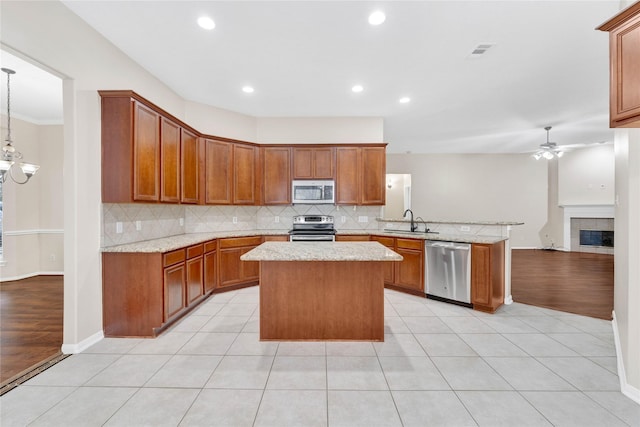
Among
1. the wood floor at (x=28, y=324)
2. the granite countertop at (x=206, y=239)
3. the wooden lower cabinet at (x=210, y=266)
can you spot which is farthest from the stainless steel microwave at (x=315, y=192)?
the wood floor at (x=28, y=324)

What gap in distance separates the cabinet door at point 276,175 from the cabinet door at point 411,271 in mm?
2180

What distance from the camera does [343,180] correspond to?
16.0 feet

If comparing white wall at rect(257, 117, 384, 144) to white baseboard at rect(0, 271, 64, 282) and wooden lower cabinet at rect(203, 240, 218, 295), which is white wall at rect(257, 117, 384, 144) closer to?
wooden lower cabinet at rect(203, 240, 218, 295)

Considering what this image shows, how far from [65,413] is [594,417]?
11.2ft

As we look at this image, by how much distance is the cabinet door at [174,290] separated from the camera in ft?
9.39

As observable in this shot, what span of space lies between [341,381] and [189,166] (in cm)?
330

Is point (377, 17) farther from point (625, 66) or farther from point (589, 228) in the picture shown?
point (589, 228)

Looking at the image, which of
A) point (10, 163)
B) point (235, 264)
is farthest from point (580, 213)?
point (10, 163)

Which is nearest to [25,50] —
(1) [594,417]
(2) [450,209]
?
(1) [594,417]

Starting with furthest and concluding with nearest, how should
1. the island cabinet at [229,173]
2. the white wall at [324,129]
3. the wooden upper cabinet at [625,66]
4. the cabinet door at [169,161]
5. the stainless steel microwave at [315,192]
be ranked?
the white wall at [324,129]
the stainless steel microwave at [315,192]
the island cabinet at [229,173]
the cabinet door at [169,161]
the wooden upper cabinet at [625,66]

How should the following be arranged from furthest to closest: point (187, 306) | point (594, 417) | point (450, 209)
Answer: point (450, 209) → point (187, 306) → point (594, 417)

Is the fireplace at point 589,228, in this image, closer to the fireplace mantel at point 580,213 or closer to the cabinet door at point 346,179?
the fireplace mantel at point 580,213

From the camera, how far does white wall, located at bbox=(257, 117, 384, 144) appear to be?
5.14 meters

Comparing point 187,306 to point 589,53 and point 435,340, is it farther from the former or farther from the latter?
point 589,53
